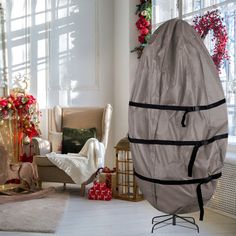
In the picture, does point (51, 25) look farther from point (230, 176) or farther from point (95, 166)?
point (230, 176)

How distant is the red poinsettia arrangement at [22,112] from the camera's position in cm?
580

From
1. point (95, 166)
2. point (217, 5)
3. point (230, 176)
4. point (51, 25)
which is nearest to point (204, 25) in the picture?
point (217, 5)

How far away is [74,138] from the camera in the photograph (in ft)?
18.2

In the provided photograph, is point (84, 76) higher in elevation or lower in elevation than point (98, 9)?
lower

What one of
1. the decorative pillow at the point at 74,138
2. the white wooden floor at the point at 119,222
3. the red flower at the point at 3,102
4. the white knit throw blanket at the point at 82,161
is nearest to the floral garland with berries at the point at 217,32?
the white wooden floor at the point at 119,222

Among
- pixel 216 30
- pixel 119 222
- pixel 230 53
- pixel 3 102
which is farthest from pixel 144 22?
pixel 119 222

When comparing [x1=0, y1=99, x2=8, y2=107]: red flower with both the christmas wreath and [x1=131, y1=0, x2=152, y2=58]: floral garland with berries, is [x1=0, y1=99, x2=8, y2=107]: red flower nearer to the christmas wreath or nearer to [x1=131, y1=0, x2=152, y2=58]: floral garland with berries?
[x1=131, y1=0, x2=152, y2=58]: floral garland with berries

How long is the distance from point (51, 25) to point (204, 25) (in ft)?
8.22

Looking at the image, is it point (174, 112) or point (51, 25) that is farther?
point (51, 25)

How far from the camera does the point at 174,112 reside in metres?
2.42

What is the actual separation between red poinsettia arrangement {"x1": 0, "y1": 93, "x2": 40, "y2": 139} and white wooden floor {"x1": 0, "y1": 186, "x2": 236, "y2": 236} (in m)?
1.50

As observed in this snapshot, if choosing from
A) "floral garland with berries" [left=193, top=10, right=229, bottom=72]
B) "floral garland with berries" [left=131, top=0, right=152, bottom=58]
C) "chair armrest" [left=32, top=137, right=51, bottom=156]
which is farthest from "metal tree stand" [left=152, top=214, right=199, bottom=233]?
"floral garland with berries" [left=131, top=0, right=152, bottom=58]

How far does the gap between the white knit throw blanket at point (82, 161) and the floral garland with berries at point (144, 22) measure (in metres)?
1.68

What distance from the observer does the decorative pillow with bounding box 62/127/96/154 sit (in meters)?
5.50
